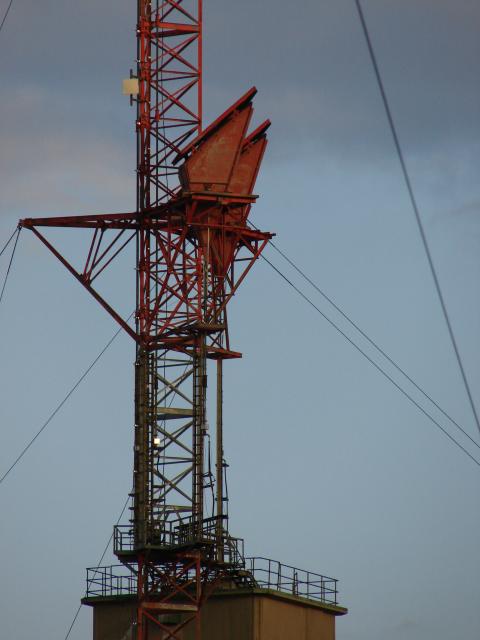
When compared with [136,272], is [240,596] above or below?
below

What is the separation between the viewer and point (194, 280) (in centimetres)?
11544

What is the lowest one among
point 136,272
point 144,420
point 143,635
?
point 143,635

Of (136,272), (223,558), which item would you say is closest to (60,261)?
(136,272)

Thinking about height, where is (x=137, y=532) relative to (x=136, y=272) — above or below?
below

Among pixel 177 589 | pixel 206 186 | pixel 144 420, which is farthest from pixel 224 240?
pixel 177 589

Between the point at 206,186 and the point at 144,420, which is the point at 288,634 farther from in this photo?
the point at 206,186

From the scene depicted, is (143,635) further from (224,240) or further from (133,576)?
(224,240)

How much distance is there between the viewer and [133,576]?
11962 cm

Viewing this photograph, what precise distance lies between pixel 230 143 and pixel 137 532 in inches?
864

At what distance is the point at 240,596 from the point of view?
116188 millimetres

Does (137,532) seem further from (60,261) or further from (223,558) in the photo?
(60,261)

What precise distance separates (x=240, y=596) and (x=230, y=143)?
81.7ft

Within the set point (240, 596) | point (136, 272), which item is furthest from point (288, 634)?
point (136, 272)

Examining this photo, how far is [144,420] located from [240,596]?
1100 centimetres
